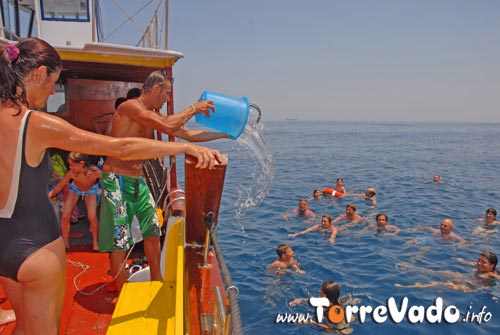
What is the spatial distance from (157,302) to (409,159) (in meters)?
29.7

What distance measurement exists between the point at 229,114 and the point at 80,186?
2883 millimetres

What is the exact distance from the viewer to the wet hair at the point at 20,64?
1.89 meters

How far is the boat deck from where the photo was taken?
11.4ft

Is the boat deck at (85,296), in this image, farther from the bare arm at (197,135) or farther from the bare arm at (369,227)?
the bare arm at (369,227)

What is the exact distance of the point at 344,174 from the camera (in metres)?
22.8

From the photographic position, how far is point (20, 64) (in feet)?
6.41

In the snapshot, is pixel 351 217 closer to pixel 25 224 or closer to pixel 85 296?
pixel 85 296

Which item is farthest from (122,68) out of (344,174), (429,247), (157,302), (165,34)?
(344,174)

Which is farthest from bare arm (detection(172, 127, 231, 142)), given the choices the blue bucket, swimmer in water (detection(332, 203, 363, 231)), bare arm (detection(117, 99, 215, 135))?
swimmer in water (detection(332, 203, 363, 231))

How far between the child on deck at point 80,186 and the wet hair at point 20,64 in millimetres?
3636

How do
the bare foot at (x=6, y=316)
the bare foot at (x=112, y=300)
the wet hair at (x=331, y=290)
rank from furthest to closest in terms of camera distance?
the wet hair at (x=331, y=290) < the bare foot at (x=112, y=300) < the bare foot at (x=6, y=316)

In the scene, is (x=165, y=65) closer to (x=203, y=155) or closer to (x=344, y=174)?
(x=203, y=155)

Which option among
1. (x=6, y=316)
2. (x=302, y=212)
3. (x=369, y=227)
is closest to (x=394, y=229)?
(x=369, y=227)

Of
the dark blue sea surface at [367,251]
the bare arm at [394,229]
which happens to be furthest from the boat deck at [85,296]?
the bare arm at [394,229]
